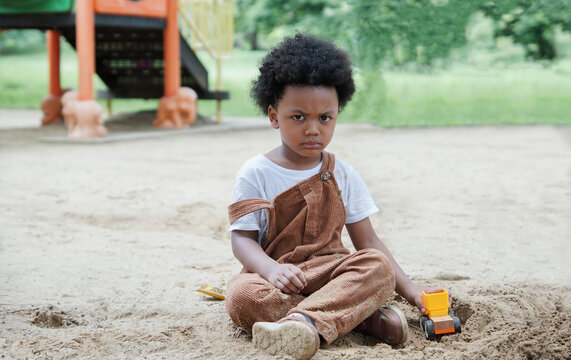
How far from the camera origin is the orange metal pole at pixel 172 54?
10.0 m

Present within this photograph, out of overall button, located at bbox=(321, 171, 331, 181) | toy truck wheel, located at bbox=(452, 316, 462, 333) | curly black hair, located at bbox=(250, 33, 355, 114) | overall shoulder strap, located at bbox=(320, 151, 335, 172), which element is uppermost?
curly black hair, located at bbox=(250, 33, 355, 114)

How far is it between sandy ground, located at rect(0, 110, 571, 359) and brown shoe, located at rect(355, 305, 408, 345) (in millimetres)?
51

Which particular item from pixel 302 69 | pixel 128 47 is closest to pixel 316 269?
pixel 302 69

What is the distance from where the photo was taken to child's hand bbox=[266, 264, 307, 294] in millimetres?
2262

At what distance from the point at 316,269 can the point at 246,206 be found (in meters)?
0.34

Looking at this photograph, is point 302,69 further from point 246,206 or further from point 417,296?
point 417,296

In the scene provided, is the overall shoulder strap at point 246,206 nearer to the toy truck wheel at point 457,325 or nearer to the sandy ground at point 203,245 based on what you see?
the sandy ground at point 203,245

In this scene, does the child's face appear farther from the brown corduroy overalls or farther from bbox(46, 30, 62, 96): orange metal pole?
bbox(46, 30, 62, 96): orange metal pole

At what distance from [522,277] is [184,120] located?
794 cm

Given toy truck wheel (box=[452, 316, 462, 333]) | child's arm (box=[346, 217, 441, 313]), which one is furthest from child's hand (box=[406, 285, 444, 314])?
toy truck wheel (box=[452, 316, 462, 333])

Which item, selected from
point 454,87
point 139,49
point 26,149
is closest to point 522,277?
point 26,149

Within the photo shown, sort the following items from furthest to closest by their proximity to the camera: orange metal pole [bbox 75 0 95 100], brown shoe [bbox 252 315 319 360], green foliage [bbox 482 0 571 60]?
orange metal pole [bbox 75 0 95 100]
green foliage [bbox 482 0 571 60]
brown shoe [bbox 252 315 319 360]

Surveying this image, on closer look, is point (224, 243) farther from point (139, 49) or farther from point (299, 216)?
point (139, 49)

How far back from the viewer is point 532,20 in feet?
34.1
